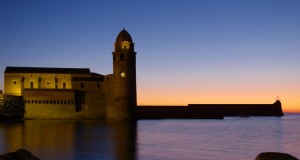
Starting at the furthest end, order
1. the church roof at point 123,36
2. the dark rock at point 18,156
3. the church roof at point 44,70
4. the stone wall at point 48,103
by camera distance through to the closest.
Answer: the church roof at point 44,70 → the church roof at point 123,36 → the stone wall at point 48,103 → the dark rock at point 18,156

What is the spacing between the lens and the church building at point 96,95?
5956cm

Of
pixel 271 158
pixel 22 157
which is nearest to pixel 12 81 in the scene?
pixel 22 157

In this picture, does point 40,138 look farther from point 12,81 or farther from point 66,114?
point 12,81

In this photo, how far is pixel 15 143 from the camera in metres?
26.5

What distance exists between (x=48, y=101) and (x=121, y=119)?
11245 millimetres

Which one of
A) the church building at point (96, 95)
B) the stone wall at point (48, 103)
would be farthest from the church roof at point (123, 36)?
the stone wall at point (48, 103)

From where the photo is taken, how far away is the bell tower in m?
59.4

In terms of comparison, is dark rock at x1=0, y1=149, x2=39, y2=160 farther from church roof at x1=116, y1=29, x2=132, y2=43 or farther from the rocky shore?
church roof at x1=116, y1=29, x2=132, y2=43

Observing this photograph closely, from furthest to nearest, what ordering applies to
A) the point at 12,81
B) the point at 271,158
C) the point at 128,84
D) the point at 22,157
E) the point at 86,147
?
the point at 12,81 < the point at 128,84 < the point at 86,147 < the point at 22,157 < the point at 271,158

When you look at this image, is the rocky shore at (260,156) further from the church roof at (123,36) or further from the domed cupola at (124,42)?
the church roof at (123,36)

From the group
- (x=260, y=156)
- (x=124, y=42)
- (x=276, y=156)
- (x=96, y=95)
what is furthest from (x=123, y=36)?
(x=276, y=156)

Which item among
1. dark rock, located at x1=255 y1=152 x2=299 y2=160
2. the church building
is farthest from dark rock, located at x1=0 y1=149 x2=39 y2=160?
the church building

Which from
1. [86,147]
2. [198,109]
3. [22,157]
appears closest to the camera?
[22,157]

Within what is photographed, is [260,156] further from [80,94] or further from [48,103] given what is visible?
[80,94]
